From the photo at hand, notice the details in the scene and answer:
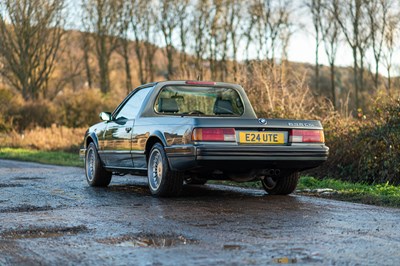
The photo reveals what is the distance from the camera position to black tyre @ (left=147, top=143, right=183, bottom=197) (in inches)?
366

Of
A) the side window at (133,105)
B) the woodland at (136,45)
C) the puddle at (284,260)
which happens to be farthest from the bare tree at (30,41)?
the puddle at (284,260)

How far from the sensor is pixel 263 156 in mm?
8867

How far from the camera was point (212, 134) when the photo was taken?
876cm

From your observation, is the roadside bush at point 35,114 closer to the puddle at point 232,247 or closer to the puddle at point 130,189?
the puddle at point 130,189

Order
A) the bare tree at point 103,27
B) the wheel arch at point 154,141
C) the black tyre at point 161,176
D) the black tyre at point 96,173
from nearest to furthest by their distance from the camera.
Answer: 1. the black tyre at point 161,176
2. the wheel arch at point 154,141
3. the black tyre at point 96,173
4. the bare tree at point 103,27

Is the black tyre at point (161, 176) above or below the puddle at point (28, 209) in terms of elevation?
above

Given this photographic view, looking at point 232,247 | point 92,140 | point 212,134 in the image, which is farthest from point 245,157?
point 92,140

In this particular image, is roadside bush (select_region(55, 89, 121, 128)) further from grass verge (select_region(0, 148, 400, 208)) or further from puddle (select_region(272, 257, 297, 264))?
puddle (select_region(272, 257, 297, 264))

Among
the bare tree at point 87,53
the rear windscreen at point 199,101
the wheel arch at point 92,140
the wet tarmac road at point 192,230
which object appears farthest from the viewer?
the bare tree at point 87,53

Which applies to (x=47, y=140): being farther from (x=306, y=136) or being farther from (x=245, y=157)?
(x=245, y=157)

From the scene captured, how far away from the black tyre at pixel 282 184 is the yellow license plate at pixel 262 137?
109 cm

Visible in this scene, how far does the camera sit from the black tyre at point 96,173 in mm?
11695

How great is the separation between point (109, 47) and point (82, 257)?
4290 cm

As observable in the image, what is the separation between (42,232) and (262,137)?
353cm
